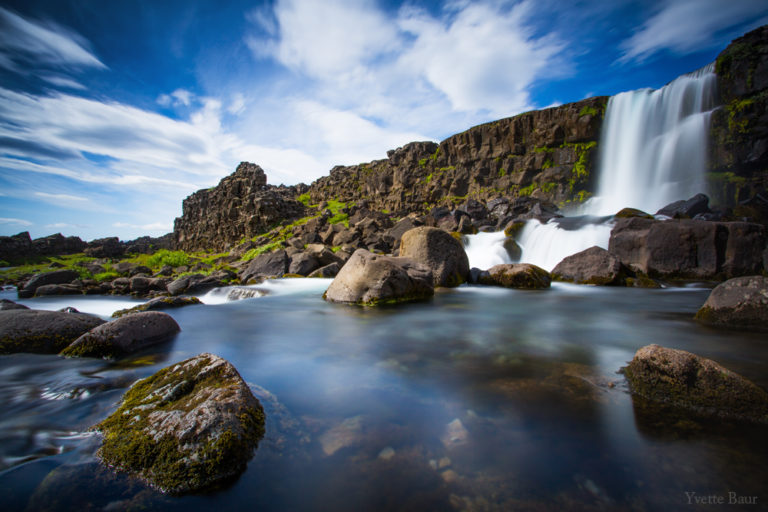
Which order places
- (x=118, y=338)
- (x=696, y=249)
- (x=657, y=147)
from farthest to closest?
(x=657, y=147) < (x=696, y=249) < (x=118, y=338)

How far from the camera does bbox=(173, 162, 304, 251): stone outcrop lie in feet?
137

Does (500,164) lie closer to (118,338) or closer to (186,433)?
(118,338)

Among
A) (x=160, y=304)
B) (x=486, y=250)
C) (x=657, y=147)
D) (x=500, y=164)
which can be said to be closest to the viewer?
(x=160, y=304)

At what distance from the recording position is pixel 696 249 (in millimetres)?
11742

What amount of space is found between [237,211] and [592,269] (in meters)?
48.9

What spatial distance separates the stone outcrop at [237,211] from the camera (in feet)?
137

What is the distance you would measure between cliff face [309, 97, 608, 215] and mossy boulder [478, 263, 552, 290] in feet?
121

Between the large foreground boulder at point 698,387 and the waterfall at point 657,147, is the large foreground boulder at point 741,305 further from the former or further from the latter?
the waterfall at point 657,147

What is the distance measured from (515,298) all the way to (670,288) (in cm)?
610

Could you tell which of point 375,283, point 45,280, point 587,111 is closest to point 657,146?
point 587,111

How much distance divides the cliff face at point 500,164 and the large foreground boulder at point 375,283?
4191 centimetres

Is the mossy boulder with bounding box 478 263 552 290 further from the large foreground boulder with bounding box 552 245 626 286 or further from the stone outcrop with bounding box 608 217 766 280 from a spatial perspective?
the stone outcrop with bounding box 608 217 766 280

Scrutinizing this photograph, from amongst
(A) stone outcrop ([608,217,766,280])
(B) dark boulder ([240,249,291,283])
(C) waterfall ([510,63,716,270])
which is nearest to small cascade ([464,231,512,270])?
(A) stone outcrop ([608,217,766,280])

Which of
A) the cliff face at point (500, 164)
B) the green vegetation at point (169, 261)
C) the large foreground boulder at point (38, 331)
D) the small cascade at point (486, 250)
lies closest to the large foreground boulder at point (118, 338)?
the large foreground boulder at point (38, 331)
